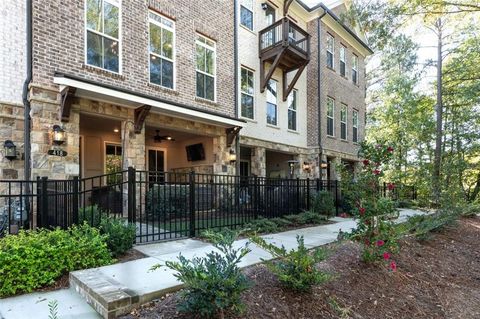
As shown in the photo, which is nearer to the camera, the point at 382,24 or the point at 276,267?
the point at 276,267

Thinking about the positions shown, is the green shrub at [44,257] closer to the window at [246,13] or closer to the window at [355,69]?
the window at [246,13]

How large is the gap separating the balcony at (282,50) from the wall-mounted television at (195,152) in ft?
12.0

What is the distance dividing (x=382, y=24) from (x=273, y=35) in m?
4.28

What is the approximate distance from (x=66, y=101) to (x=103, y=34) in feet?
7.11

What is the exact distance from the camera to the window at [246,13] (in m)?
12.1

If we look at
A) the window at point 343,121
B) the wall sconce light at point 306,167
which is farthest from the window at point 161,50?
the window at point 343,121

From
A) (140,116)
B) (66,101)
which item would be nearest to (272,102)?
(140,116)

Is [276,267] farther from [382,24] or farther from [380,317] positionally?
[382,24]

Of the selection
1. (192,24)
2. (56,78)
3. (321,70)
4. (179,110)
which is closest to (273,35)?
(321,70)

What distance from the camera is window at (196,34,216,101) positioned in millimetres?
10047

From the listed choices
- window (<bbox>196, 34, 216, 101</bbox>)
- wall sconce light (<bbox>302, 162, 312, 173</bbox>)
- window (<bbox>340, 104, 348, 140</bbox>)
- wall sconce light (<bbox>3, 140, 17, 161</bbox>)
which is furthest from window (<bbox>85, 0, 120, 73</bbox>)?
window (<bbox>340, 104, 348, 140</bbox>)

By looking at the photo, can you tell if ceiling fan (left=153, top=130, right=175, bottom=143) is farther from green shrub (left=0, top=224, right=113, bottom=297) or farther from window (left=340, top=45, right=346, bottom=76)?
window (left=340, top=45, right=346, bottom=76)

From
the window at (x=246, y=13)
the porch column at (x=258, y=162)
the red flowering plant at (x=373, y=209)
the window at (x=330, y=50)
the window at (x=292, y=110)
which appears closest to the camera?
the red flowering plant at (x=373, y=209)

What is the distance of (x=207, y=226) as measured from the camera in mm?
6512
